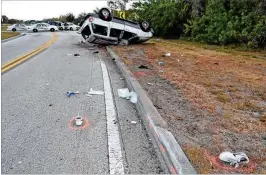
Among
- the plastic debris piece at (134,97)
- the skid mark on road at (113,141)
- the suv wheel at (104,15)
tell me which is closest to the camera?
the skid mark on road at (113,141)

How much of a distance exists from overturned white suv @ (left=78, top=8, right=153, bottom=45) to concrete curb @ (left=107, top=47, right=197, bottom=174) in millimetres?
9934

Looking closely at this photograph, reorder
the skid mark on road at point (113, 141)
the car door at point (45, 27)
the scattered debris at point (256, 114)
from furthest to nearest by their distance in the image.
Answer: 1. the car door at point (45, 27)
2. the scattered debris at point (256, 114)
3. the skid mark on road at point (113, 141)

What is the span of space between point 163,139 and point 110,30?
490 inches

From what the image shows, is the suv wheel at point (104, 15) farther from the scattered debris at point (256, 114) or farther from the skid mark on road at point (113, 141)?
the scattered debris at point (256, 114)

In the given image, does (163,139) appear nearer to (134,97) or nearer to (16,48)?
(134,97)

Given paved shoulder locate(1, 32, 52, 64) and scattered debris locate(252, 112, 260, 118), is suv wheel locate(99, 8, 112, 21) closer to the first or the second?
paved shoulder locate(1, 32, 52, 64)

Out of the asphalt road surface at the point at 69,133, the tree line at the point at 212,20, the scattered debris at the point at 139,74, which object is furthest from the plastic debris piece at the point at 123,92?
the tree line at the point at 212,20

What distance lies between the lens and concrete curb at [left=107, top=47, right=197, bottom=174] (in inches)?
119

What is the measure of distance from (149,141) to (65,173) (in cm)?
117

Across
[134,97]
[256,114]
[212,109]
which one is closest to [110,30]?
[134,97]

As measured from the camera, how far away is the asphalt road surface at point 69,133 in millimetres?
3188

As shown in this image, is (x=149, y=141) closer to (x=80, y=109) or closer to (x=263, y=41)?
(x=80, y=109)

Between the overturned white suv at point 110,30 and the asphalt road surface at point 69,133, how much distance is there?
8437 mm

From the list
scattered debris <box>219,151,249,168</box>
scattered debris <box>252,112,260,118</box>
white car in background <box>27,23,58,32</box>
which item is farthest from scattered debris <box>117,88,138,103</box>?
white car in background <box>27,23,58,32</box>
